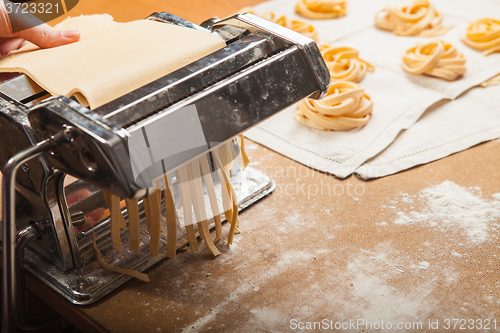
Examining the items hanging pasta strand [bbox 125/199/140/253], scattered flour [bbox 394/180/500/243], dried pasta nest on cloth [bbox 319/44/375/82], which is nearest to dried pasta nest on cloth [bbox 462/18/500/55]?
dried pasta nest on cloth [bbox 319/44/375/82]

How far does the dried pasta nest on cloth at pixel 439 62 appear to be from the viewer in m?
1.90

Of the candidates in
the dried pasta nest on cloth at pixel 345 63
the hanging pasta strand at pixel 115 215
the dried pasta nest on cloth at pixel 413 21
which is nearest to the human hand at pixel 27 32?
the hanging pasta strand at pixel 115 215

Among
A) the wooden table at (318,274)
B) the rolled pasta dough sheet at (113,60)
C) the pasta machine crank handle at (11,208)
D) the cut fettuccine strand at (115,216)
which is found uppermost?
the rolled pasta dough sheet at (113,60)

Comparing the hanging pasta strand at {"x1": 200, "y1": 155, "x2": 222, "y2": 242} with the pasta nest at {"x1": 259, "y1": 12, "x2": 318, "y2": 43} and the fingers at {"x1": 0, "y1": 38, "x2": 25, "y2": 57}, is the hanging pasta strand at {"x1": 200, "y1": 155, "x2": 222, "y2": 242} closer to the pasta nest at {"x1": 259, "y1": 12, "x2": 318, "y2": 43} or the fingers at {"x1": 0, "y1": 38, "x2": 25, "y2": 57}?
the fingers at {"x1": 0, "y1": 38, "x2": 25, "y2": 57}

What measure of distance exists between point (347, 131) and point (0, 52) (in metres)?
1.12

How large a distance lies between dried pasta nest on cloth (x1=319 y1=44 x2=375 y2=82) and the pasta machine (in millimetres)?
852

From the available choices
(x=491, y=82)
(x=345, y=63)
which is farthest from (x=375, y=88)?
(x=491, y=82)

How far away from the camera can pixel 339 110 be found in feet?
5.36

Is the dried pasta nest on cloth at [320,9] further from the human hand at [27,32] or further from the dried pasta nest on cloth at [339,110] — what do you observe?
the human hand at [27,32]

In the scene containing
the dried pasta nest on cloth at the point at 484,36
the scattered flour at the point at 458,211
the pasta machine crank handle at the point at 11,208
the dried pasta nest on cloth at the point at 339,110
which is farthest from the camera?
the dried pasta nest on cloth at the point at 484,36

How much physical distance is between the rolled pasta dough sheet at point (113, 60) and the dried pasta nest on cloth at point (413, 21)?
151cm

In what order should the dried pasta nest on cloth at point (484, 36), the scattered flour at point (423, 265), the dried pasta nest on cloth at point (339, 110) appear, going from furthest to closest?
1. the dried pasta nest on cloth at point (484, 36)
2. the dried pasta nest on cloth at point (339, 110)
3. the scattered flour at point (423, 265)

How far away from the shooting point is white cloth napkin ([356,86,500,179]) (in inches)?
59.8

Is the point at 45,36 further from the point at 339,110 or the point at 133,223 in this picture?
the point at 339,110
